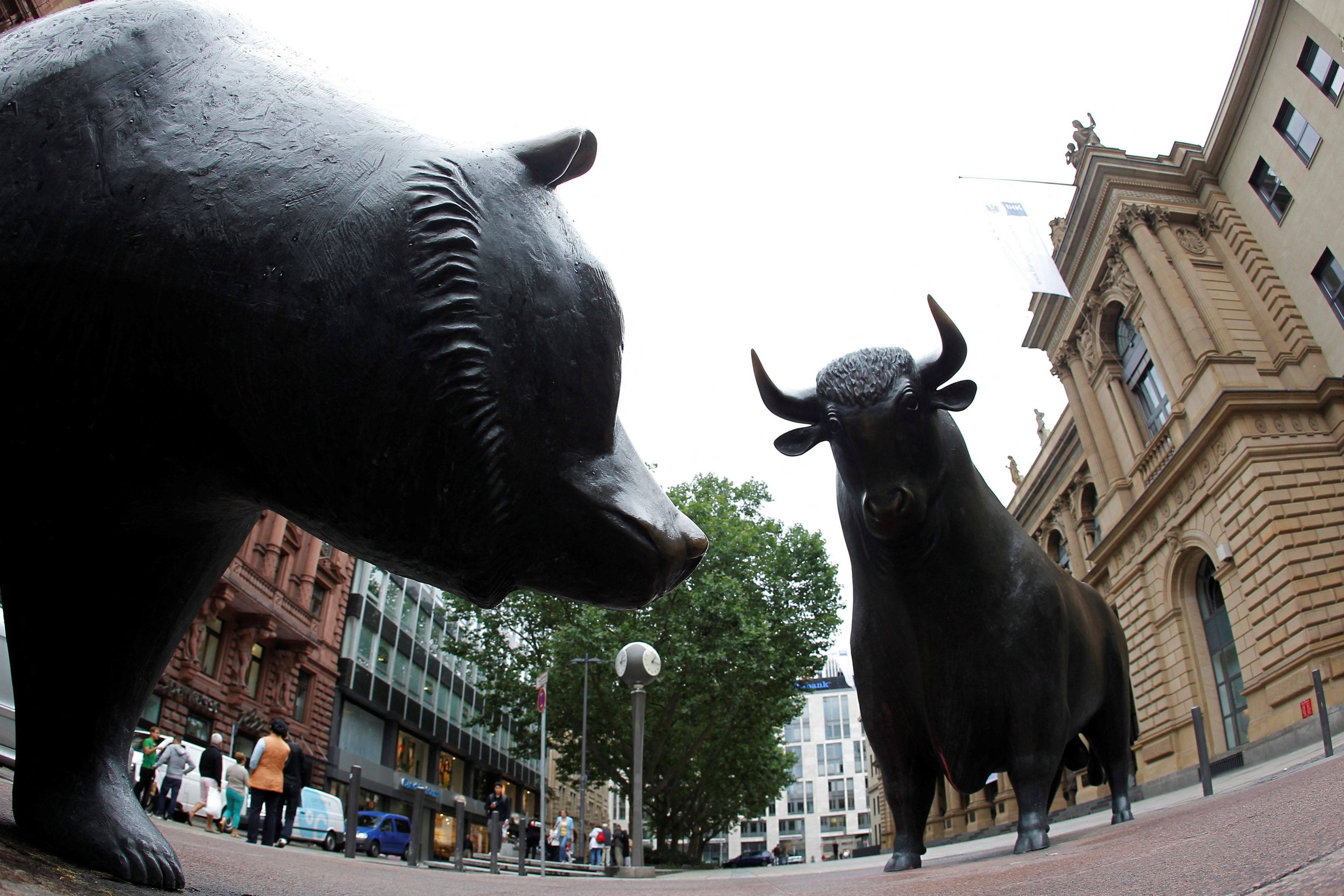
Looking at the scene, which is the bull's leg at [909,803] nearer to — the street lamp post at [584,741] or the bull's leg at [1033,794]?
the bull's leg at [1033,794]

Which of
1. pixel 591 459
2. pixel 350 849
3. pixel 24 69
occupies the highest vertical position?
pixel 24 69

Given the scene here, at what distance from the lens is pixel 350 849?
10.0m

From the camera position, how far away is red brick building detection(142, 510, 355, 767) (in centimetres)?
1927

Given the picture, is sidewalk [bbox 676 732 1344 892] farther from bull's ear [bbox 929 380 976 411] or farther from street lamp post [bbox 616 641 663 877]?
bull's ear [bbox 929 380 976 411]

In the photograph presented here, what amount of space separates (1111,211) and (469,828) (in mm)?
36654

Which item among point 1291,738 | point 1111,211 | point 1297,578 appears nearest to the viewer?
point 1291,738

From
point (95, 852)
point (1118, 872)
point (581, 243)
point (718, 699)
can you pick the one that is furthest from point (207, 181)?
point (718, 699)

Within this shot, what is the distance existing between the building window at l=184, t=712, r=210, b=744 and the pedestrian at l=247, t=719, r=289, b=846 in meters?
12.7

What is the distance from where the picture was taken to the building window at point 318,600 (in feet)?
85.2

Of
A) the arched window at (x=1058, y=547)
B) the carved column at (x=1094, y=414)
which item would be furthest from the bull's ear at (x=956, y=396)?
the arched window at (x=1058, y=547)

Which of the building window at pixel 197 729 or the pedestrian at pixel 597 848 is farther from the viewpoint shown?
the pedestrian at pixel 597 848

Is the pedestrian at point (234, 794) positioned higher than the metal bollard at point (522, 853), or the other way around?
the pedestrian at point (234, 794)

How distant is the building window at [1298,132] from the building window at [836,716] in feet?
247

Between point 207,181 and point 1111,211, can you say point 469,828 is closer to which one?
point 1111,211
